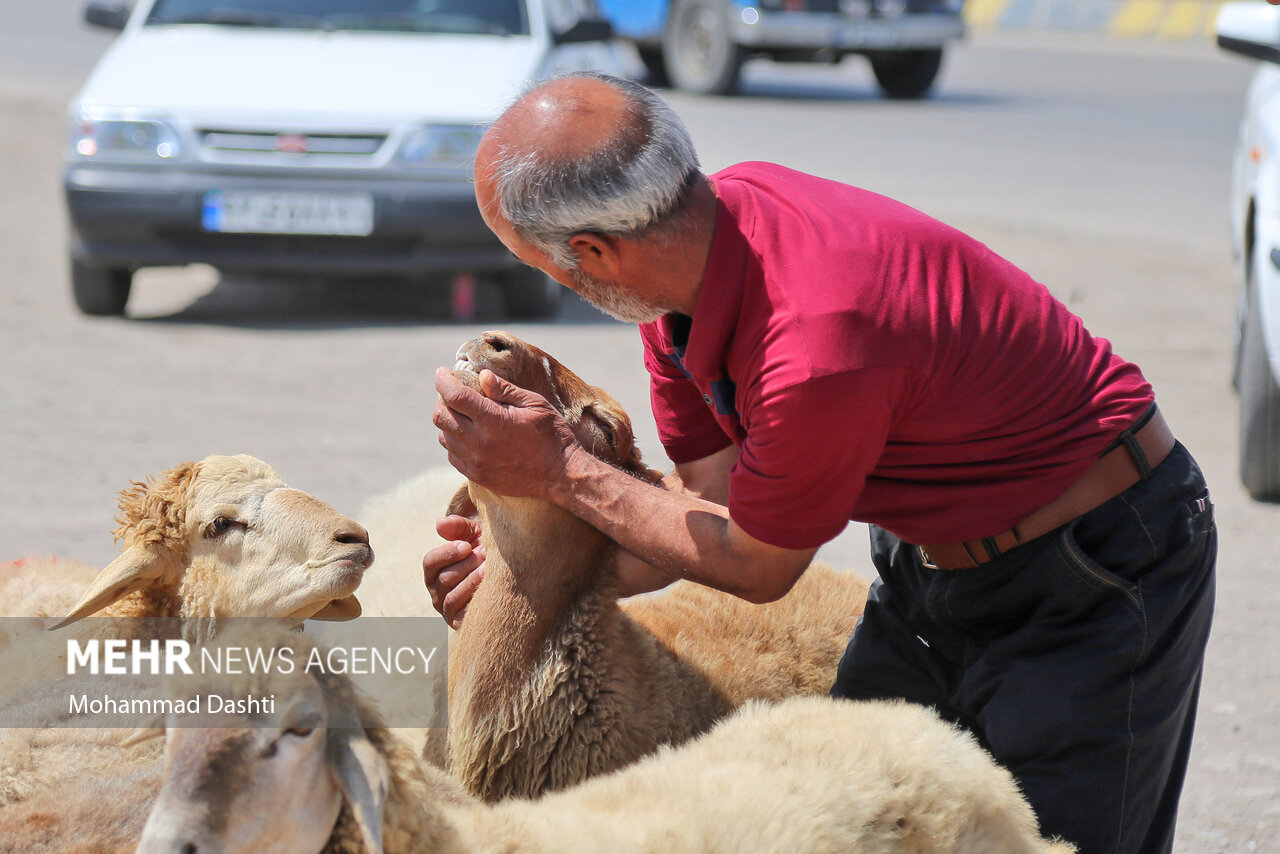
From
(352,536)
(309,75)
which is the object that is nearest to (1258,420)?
(352,536)

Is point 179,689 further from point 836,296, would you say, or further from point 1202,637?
point 1202,637

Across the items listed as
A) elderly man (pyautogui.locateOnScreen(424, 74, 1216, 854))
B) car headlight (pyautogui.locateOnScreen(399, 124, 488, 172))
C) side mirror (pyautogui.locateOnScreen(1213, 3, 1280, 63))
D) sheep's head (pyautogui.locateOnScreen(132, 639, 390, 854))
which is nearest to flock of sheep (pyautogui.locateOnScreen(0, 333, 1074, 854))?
sheep's head (pyautogui.locateOnScreen(132, 639, 390, 854))

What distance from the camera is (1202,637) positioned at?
2.73 meters

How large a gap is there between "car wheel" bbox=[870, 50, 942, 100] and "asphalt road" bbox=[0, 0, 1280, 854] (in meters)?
0.37

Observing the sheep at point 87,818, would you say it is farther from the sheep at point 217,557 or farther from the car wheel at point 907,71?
the car wheel at point 907,71

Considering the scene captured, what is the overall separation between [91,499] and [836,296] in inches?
161

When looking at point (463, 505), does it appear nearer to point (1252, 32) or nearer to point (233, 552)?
point (233, 552)

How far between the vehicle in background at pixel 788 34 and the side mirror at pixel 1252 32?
947 centimetres

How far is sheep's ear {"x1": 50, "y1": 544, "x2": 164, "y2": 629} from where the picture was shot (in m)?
2.58

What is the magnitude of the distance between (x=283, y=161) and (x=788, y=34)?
9.16 meters

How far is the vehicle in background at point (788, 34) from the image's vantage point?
15.5m

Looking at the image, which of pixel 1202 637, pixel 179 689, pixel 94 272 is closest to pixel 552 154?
pixel 179 689

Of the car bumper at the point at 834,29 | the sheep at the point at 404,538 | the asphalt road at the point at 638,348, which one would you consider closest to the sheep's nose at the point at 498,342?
the sheep at the point at 404,538

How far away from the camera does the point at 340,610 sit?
2869 mm
